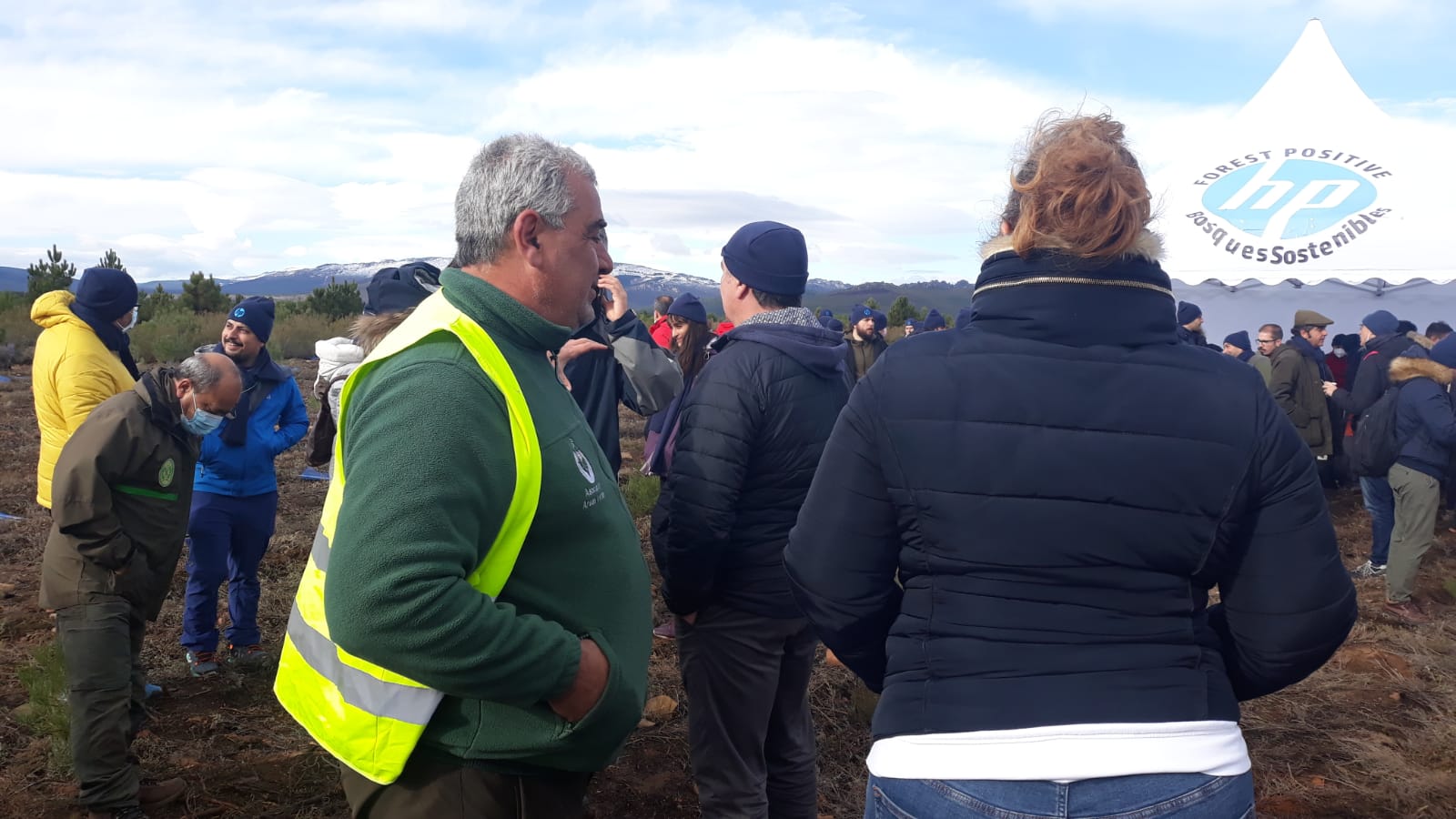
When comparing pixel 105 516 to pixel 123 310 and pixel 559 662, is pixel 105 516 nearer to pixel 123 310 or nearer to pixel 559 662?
pixel 123 310

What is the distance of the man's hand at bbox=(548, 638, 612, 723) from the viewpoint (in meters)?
1.59

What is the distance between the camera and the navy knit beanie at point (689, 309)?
251 inches

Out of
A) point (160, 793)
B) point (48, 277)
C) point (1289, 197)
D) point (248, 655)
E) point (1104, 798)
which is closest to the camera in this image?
point (1104, 798)

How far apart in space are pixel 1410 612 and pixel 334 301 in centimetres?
2656

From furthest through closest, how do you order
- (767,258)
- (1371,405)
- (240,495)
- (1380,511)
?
1. (1380,511)
2. (1371,405)
3. (240,495)
4. (767,258)

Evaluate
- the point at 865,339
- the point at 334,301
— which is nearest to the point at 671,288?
the point at 334,301

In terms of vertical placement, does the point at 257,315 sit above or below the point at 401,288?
below

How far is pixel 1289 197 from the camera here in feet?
33.3

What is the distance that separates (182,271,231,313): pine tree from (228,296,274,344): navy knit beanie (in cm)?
2227

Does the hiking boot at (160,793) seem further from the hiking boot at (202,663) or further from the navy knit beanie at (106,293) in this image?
the navy knit beanie at (106,293)

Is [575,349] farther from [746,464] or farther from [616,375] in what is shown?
[746,464]

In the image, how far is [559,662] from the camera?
1.53m

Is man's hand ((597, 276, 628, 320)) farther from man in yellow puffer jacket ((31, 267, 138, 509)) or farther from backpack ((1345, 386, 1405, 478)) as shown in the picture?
backpack ((1345, 386, 1405, 478))

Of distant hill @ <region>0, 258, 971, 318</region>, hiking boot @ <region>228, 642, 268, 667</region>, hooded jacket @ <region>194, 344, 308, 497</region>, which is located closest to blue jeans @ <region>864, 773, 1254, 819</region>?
hooded jacket @ <region>194, 344, 308, 497</region>
